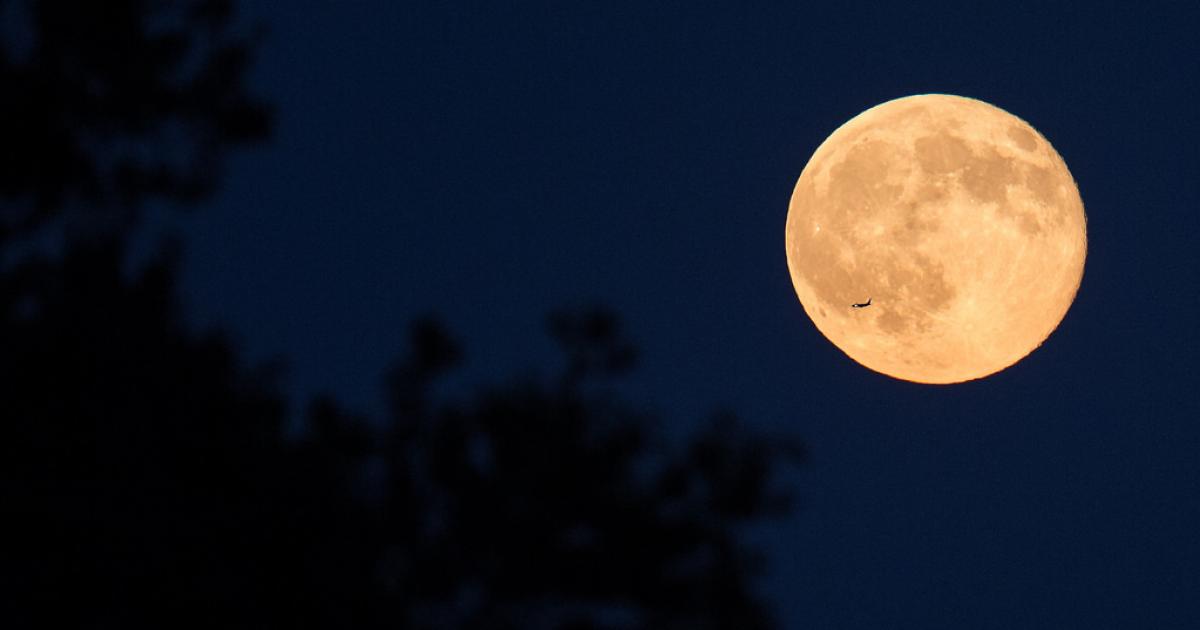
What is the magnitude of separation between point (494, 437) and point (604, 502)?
1232 mm

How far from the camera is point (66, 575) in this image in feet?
24.2

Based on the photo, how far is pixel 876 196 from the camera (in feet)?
26.9

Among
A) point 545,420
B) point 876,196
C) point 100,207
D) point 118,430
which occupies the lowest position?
point 118,430

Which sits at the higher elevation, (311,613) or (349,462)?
(349,462)

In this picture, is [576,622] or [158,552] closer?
[158,552]

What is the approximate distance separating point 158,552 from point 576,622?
579cm

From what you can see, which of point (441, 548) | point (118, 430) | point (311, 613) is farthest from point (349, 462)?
point (118, 430)

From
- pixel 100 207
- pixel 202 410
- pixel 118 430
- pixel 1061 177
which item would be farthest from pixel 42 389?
pixel 1061 177

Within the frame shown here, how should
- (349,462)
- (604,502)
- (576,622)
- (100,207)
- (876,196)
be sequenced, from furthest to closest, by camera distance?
1. (604,502)
2. (576,622)
3. (349,462)
4. (100,207)
5. (876,196)

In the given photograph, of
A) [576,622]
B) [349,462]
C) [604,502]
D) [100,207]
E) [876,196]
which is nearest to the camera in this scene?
[876,196]

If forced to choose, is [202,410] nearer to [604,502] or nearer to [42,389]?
[42,389]

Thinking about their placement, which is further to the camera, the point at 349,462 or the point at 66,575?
the point at 349,462

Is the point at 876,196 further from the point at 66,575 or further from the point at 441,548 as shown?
the point at 441,548

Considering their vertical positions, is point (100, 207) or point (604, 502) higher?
point (604, 502)
